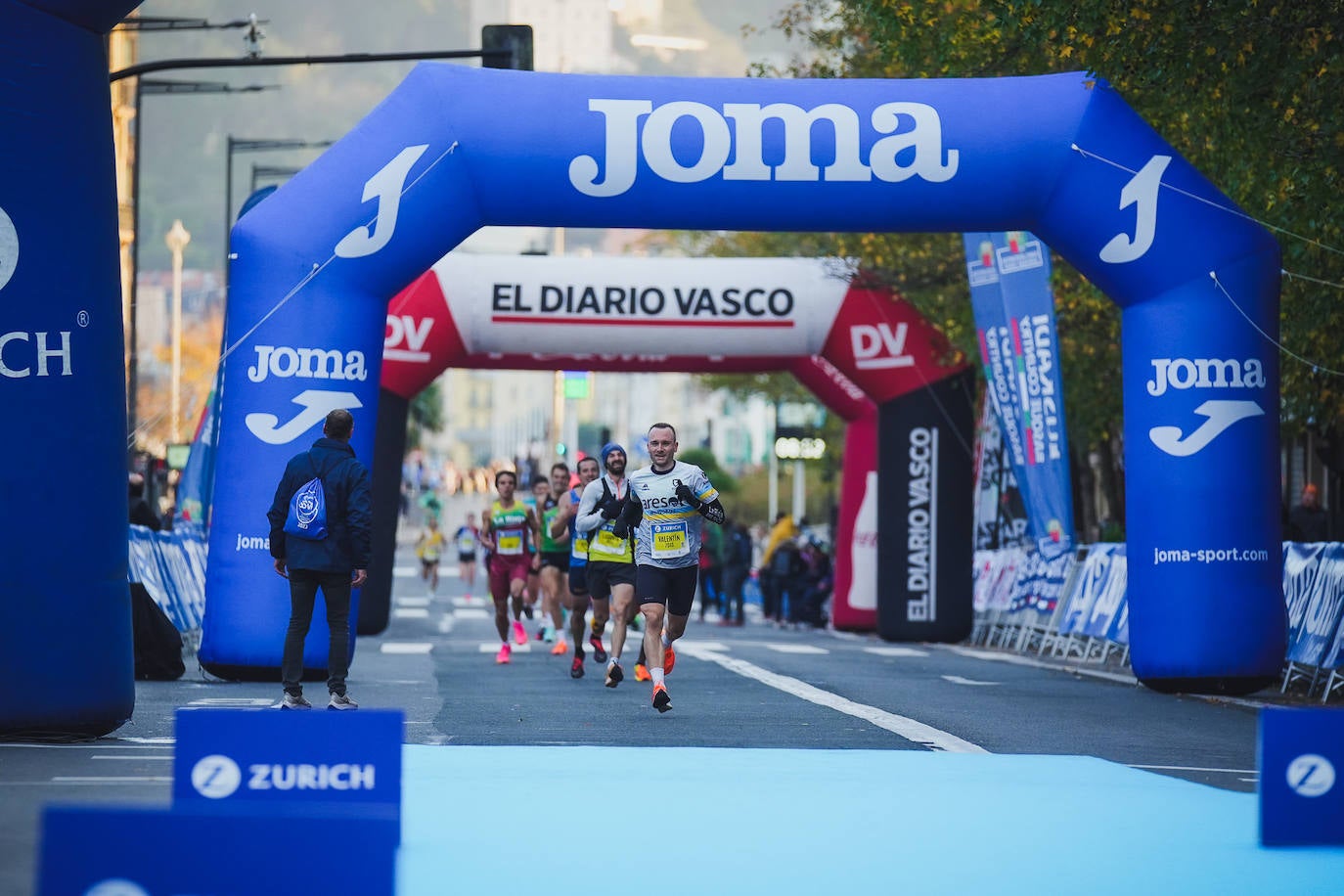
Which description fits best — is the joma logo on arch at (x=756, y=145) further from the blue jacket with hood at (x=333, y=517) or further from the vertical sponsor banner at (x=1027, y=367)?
the vertical sponsor banner at (x=1027, y=367)

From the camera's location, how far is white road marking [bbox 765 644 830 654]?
891 inches

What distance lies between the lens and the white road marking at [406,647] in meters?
22.0

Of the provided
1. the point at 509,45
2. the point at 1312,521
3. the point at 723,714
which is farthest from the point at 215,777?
the point at 1312,521

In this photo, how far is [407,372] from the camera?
24.1m

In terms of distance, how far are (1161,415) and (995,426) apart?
9973 millimetres

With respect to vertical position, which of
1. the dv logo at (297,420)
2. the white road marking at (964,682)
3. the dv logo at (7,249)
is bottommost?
the white road marking at (964,682)

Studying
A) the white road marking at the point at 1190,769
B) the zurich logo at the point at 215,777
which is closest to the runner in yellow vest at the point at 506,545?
the white road marking at the point at 1190,769

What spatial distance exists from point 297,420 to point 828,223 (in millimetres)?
4297

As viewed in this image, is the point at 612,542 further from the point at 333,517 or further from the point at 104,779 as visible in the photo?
the point at 104,779

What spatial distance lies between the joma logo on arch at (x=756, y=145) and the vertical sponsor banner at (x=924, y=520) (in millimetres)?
9252

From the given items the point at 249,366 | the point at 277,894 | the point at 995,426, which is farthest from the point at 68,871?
the point at 995,426

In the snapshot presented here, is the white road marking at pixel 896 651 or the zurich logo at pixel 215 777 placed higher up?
the zurich logo at pixel 215 777

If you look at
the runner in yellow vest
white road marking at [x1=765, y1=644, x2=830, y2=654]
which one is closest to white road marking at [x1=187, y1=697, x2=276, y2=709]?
the runner in yellow vest

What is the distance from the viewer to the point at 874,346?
2489cm
